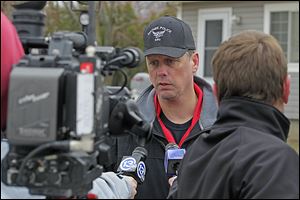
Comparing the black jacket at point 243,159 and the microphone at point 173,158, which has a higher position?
the black jacket at point 243,159

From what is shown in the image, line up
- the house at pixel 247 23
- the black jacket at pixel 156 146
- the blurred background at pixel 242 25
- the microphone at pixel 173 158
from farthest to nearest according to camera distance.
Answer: the house at pixel 247 23 < the blurred background at pixel 242 25 < the black jacket at pixel 156 146 < the microphone at pixel 173 158

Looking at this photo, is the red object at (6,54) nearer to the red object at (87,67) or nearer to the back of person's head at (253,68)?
the red object at (87,67)

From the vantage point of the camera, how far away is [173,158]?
3322 millimetres

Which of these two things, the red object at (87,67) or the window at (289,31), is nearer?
the red object at (87,67)

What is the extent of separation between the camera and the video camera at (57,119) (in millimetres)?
1909

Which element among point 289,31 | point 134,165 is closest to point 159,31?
point 134,165

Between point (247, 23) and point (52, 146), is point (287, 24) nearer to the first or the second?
point (247, 23)

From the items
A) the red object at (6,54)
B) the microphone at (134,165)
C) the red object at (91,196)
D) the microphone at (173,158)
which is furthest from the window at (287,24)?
the red object at (6,54)

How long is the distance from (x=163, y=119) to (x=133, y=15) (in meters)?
21.6

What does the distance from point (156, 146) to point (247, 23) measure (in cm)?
1320

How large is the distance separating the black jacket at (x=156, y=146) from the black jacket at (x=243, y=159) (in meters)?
1.09

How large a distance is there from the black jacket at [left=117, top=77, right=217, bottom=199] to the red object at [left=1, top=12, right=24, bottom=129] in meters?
1.48

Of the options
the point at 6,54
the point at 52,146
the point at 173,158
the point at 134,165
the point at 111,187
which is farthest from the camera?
the point at 173,158

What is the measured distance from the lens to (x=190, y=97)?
155 inches
